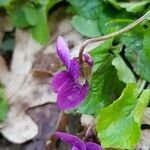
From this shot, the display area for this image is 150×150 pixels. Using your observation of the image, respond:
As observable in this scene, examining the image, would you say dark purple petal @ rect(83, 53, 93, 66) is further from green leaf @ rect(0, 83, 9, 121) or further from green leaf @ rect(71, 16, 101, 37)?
green leaf @ rect(0, 83, 9, 121)

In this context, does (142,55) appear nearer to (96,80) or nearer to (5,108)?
(96,80)

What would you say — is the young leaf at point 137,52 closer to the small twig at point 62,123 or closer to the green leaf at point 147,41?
the green leaf at point 147,41

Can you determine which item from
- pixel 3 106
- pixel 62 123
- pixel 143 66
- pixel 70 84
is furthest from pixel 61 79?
pixel 3 106

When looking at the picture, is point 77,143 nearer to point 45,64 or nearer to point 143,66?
point 143,66

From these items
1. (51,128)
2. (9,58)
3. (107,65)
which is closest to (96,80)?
(107,65)

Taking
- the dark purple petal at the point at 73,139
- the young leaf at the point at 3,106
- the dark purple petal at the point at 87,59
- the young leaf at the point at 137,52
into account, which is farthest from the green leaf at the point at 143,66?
the young leaf at the point at 3,106
